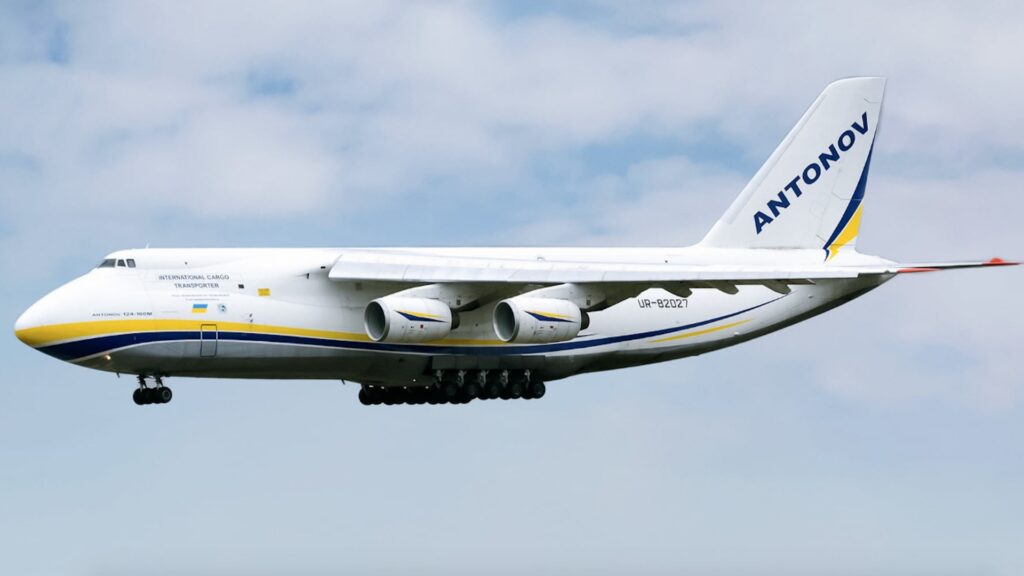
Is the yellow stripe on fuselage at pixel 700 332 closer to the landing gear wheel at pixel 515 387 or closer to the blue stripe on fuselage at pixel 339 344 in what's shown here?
the blue stripe on fuselage at pixel 339 344

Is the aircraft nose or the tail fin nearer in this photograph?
the aircraft nose

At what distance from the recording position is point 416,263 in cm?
2198

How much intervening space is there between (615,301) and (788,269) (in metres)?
2.27

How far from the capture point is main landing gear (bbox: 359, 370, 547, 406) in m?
22.6

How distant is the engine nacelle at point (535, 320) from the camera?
21.4 metres

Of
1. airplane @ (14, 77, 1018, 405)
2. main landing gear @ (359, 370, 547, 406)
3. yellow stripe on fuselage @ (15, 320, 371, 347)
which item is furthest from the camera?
main landing gear @ (359, 370, 547, 406)

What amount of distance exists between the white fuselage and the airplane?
0.02 meters

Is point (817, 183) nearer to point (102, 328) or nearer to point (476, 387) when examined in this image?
point (476, 387)

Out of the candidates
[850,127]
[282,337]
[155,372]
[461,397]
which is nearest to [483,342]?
[461,397]

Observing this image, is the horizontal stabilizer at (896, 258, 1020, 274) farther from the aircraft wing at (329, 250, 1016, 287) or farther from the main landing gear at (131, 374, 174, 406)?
the main landing gear at (131, 374, 174, 406)

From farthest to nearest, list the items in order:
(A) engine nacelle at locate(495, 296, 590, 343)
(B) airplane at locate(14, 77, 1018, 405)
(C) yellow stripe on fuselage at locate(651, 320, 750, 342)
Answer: (C) yellow stripe on fuselage at locate(651, 320, 750, 342), (A) engine nacelle at locate(495, 296, 590, 343), (B) airplane at locate(14, 77, 1018, 405)

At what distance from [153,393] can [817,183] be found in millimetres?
10058

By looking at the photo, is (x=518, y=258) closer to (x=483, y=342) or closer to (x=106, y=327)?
(x=483, y=342)

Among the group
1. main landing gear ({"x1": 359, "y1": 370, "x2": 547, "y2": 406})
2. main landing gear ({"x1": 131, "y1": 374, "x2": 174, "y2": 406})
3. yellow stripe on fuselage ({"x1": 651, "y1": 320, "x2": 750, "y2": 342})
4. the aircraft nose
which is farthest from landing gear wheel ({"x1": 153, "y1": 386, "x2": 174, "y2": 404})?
yellow stripe on fuselage ({"x1": 651, "y1": 320, "x2": 750, "y2": 342})
